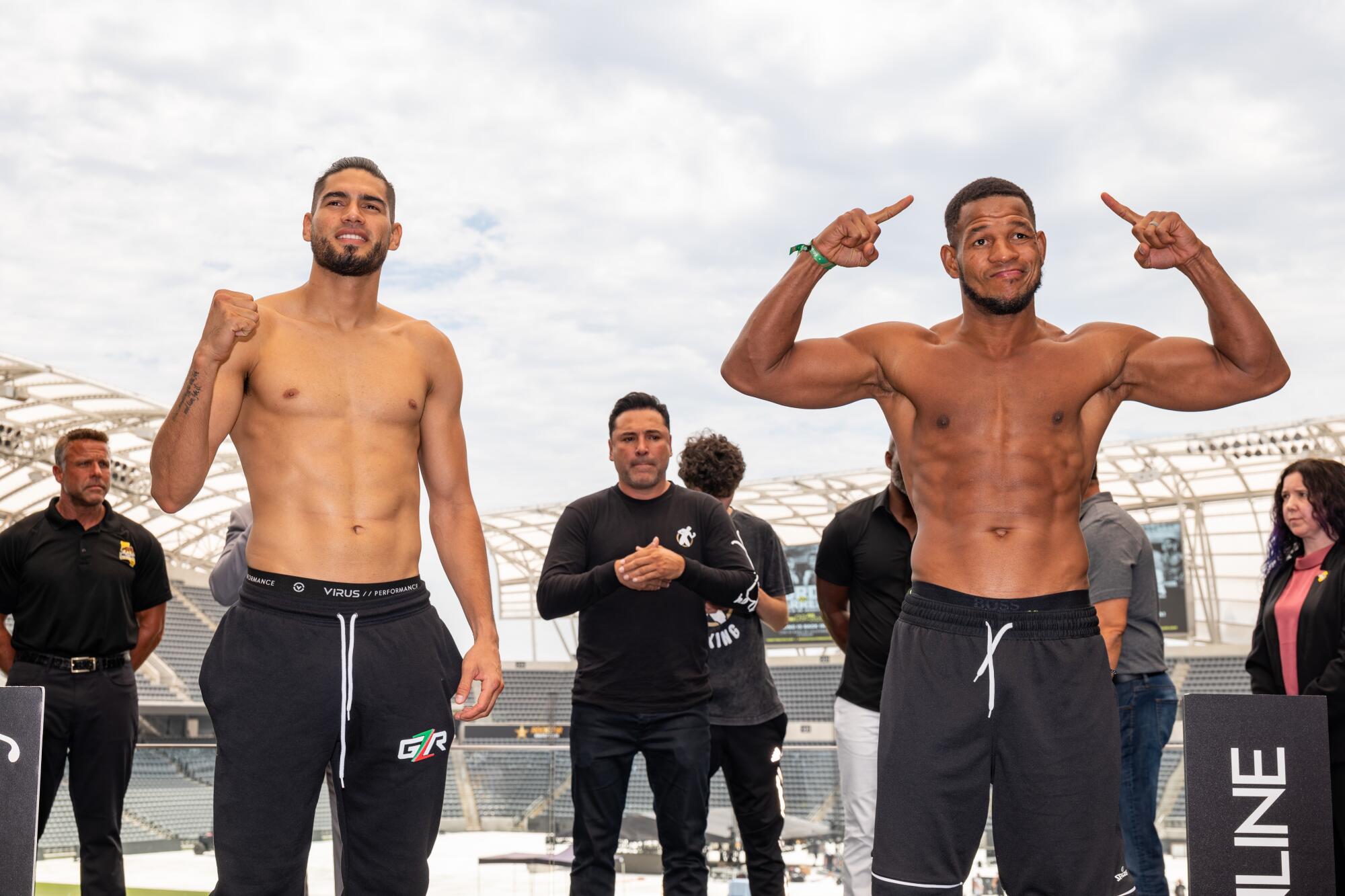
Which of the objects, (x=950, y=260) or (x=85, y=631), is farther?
(x=85, y=631)

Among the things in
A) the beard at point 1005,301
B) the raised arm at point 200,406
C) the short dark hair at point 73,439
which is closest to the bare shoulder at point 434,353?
the raised arm at point 200,406

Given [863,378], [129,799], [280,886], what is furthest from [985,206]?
[129,799]

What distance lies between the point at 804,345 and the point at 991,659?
0.93 m

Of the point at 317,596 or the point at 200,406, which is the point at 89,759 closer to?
the point at 317,596

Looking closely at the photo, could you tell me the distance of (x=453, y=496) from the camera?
3.20 meters

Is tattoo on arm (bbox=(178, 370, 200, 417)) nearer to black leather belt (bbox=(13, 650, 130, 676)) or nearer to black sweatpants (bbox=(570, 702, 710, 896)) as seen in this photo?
black sweatpants (bbox=(570, 702, 710, 896))

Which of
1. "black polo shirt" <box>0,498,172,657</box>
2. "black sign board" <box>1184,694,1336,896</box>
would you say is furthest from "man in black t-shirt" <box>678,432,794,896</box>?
"black polo shirt" <box>0,498,172,657</box>

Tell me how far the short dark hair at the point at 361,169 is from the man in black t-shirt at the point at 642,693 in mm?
1593

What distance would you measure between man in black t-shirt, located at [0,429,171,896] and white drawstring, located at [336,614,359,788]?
96.9 inches

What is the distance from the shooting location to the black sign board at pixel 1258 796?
3859 millimetres

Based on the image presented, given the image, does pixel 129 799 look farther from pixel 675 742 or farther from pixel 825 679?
pixel 825 679

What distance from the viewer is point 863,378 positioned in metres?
3.02

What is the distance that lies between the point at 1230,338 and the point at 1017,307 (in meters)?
0.54

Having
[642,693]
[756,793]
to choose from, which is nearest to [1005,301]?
[642,693]
